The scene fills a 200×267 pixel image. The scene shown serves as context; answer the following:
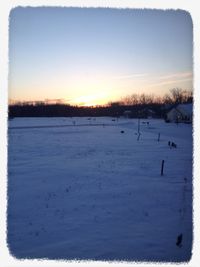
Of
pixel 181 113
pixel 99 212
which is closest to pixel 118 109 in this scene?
pixel 181 113

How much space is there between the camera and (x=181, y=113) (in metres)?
61.4

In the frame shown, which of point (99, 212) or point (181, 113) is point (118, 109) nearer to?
point (181, 113)

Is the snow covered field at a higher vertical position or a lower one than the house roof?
lower

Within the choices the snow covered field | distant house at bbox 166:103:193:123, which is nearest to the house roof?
distant house at bbox 166:103:193:123

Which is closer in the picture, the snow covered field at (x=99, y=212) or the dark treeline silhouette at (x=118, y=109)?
the snow covered field at (x=99, y=212)

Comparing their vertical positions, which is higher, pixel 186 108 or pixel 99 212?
pixel 186 108

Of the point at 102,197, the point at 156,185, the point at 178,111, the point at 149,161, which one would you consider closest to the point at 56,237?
the point at 102,197

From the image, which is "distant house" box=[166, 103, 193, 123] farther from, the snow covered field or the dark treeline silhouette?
the snow covered field

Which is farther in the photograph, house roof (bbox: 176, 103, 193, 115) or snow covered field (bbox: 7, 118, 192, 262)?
house roof (bbox: 176, 103, 193, 115)

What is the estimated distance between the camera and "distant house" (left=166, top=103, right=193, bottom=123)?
58431 mm

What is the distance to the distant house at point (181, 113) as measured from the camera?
58431mm

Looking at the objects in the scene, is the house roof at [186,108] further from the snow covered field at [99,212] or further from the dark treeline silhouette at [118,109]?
the snow covered field at [99,212]

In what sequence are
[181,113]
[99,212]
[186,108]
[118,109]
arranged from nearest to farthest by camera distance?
[99,212], [186,108], [181,113], [118,109]

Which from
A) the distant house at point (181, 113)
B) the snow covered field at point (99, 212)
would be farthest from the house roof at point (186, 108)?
the snow covered field at point (99, 212)
